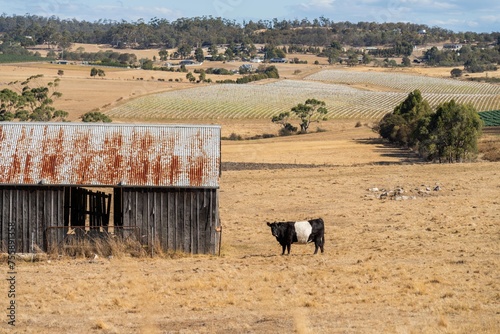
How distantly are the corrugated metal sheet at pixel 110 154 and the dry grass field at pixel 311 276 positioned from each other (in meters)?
2.54

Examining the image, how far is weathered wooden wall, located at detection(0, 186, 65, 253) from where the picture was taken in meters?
25.9

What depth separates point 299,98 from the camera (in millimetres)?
137250

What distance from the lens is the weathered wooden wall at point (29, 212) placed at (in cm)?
2592

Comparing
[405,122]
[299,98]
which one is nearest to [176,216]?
[405,122]

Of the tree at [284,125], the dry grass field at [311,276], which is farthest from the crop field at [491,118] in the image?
the dry grass field at [311,276]

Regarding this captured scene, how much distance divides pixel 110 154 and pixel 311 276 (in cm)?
895

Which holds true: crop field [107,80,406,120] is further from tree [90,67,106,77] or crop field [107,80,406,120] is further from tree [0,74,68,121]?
tree [90,67,106,77]

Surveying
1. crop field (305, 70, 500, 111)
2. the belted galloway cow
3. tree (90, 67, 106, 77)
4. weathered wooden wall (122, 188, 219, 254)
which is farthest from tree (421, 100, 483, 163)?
tree (90, 67, 106, 77)

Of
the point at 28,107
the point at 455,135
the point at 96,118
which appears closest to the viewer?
the point at 455,135

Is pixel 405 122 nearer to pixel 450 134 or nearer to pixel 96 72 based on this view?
pixel 450 134

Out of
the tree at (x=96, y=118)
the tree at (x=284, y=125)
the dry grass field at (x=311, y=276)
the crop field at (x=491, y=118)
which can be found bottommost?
the tree at (x=284, y=125)

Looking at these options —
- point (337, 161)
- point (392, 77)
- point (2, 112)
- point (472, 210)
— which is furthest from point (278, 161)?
point (392, 77)

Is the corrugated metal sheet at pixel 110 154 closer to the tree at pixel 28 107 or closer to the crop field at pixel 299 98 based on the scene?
the tree at pixel 28 107

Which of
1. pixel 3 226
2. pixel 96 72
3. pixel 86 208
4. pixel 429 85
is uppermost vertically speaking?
pixel 96 72
